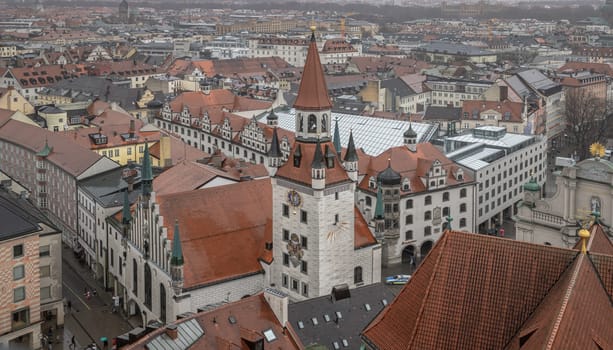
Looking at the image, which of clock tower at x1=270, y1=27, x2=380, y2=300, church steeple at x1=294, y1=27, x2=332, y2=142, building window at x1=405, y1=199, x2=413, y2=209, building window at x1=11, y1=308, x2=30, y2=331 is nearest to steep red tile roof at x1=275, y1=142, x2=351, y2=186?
clock tower at x1=270, y1=27, x2=380, y2=300

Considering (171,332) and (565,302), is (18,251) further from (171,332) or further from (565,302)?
(565,302)

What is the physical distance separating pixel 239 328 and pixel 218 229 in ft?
61.1

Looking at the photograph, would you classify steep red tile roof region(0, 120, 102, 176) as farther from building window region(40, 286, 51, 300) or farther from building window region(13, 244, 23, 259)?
building window region(13, 244, 23, 259)

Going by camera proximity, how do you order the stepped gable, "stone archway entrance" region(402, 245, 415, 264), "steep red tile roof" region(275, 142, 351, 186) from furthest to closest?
"stone archway entrance" region(402, 245, 415, 264) < "steep red tile roof" region(275, 142, 351, 186) < the stepped gable

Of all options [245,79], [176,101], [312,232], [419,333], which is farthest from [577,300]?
[245,79]

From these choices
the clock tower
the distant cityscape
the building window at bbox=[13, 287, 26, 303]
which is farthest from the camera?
the building window at bbox=[13, 287, 26, 303]

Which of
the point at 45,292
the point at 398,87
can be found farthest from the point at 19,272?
the point at 398,87

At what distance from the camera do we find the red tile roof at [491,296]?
37.7m

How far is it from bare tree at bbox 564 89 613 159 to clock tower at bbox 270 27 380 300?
282 ft

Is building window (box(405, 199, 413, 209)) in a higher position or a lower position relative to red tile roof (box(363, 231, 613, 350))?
lower

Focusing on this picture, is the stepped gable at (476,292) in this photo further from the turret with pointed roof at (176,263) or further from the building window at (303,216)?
the turret with pointed roof at (176,263)

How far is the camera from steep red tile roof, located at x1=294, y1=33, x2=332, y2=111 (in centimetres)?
6488

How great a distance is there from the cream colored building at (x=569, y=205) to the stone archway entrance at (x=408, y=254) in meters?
18.9

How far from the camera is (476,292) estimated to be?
4034cm
